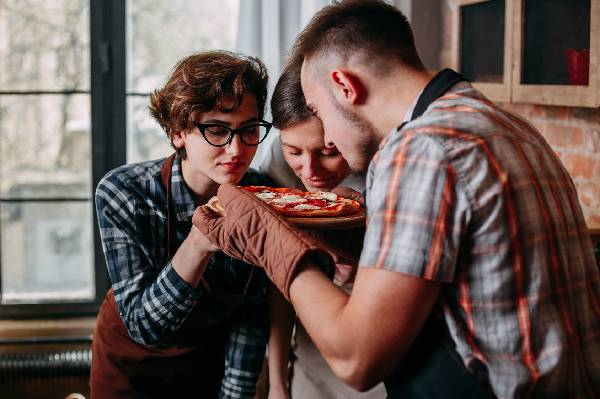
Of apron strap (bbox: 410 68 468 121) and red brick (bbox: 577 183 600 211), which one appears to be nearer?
apron strap (bbox: 410 68 468 121)

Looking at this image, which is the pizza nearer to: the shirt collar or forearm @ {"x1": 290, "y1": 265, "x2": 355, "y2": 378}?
the shirt collar

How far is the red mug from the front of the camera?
80.2 inches

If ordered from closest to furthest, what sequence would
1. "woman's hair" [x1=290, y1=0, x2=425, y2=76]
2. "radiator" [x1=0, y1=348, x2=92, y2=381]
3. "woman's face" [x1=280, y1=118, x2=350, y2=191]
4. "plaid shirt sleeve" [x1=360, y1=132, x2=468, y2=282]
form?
"plaid shirt sleeve" [x1=360, y1=132, x2=468, y2=282] → "woman's hair" [x1=290, y1=0, x2=425, y2=76] → "woman's face" [x1=280, y1=118, x2=350, y2=191] → "radiator" [x1=0, y1=348, x2=92, y2=381]

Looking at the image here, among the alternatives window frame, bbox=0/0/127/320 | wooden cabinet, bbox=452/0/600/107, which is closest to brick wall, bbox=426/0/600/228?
wooden cabinet, bbox=452/0/600/107

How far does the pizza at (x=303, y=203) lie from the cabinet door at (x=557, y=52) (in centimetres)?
74

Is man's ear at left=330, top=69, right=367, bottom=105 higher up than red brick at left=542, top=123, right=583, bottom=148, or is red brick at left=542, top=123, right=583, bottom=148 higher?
man's ear at left=330, top=69, right=367, bottom=105

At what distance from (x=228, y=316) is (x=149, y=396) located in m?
0.26

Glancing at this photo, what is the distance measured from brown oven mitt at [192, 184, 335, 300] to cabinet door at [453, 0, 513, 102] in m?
1.28

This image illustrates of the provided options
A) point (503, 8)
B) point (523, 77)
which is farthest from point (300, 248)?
point (503, 8)

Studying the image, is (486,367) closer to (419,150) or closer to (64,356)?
(419,150)

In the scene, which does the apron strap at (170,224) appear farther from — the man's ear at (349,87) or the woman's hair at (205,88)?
the man's ear at (349,87)

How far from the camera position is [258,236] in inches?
49.9

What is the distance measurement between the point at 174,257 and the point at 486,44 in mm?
1479

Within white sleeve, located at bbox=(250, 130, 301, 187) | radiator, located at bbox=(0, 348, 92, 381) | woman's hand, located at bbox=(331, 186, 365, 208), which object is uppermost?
white sleeve, located at bbox=(250, 130, 301, 187)
